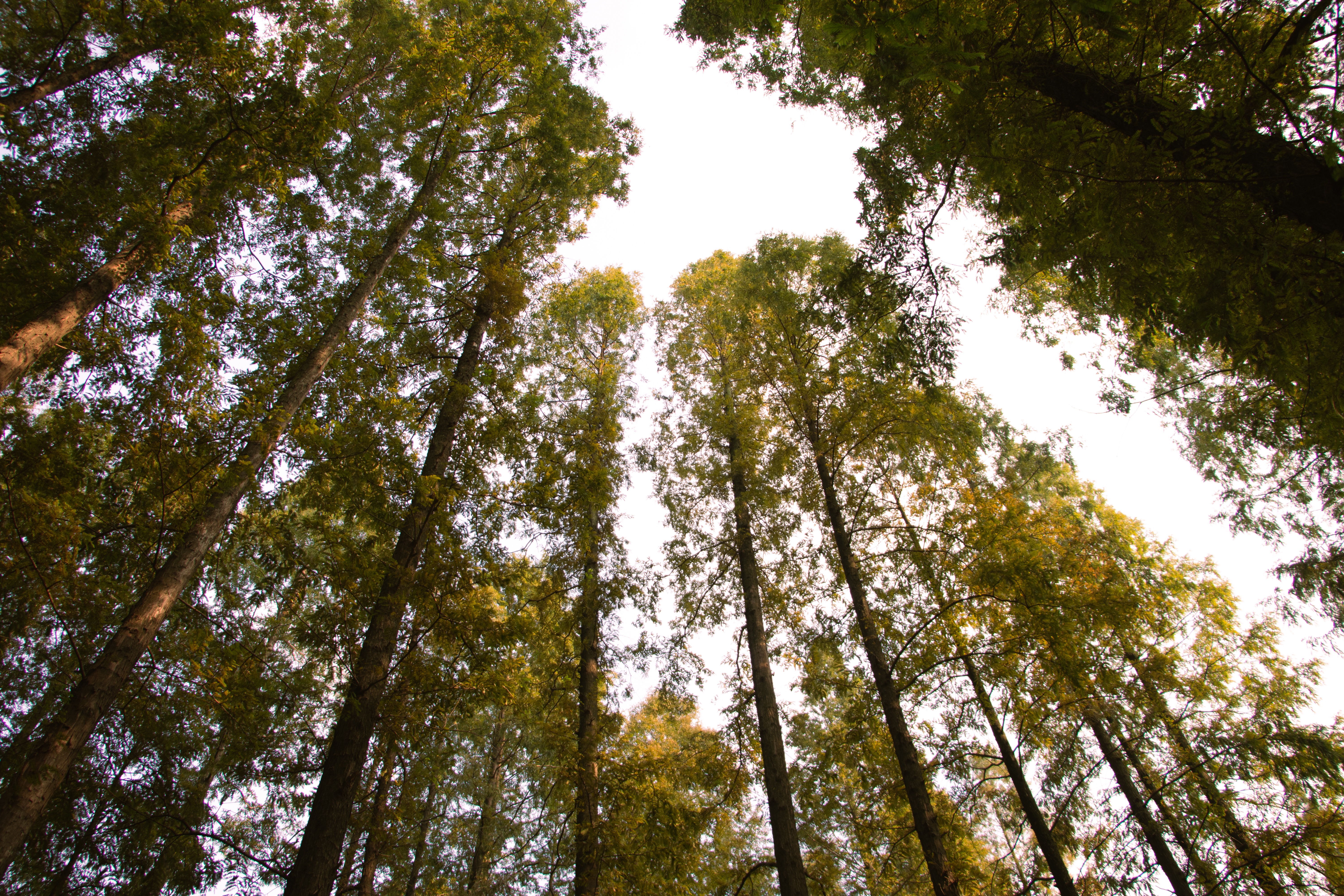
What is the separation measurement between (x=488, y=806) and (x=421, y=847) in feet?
5.43

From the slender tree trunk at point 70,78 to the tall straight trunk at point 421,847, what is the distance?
1170 centimetres

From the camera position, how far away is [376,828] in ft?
18.5

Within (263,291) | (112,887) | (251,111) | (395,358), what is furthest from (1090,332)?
(112,887)

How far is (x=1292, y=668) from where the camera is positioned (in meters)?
7.85

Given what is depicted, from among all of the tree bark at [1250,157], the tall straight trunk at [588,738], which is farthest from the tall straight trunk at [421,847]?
the tree bark at [1250,157]

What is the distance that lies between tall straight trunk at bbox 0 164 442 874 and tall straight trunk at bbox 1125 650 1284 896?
353 inches

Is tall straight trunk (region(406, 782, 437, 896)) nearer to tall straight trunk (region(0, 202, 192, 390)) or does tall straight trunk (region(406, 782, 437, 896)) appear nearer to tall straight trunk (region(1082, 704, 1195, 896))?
tall straight trunk (region(0, 202, 192, 390))

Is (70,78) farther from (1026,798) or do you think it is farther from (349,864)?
(1026,798)

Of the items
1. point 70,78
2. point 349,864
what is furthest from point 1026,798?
point 70,78

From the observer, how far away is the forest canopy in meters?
3.33

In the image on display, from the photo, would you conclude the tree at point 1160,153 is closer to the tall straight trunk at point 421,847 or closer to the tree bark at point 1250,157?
the tree bark at point 1250,157

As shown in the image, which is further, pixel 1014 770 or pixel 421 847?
pixel 421 847

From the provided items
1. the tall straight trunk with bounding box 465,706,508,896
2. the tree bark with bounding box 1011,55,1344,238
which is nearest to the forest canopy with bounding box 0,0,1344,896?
the tree bark with bounding box 1011,55,1344,238

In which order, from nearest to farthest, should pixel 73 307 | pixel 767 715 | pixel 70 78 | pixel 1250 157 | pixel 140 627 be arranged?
pixel 1250 157 < pixel 140 627 < pixel 73 307 < pixel 70 78 < pixel 767 715
